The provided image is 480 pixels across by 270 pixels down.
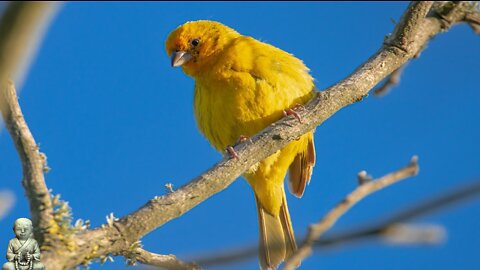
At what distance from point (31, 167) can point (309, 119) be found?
1.87m

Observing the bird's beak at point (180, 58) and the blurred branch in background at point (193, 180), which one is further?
the bird's beak at point (180, 58)

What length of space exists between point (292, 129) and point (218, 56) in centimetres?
180

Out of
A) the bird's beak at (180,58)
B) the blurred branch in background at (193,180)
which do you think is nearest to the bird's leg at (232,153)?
the blurred branch in background at (193,180)

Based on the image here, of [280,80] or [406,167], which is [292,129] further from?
[406,167]

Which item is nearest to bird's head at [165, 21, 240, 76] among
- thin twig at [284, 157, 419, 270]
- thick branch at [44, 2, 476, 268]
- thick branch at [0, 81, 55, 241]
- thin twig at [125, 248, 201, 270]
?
thick branch at [44, 2, 476, 268]

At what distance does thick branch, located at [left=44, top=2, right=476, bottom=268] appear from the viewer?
258 centimetres

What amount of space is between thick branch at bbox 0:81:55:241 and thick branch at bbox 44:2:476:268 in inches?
15.9

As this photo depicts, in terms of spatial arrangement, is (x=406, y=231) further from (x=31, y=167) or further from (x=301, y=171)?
(x=301, y=171)

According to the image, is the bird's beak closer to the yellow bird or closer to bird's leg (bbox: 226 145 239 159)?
the yellow bird

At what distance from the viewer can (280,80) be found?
15.2ft

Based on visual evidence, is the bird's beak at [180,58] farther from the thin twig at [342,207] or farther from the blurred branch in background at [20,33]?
the blurred branch in background at [20,33]

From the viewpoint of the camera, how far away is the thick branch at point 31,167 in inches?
81.7

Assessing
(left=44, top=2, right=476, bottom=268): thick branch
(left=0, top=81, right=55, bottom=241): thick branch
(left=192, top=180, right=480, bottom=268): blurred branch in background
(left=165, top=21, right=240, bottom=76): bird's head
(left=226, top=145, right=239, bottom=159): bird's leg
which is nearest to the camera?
(left=192, top=180, right=480, bottom=268): blurred branch in background

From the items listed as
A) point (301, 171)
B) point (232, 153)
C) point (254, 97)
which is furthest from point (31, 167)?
point (301, 171)
